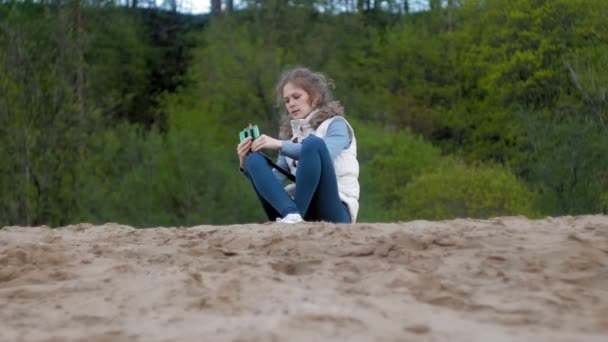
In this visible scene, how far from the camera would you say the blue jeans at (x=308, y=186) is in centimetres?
598

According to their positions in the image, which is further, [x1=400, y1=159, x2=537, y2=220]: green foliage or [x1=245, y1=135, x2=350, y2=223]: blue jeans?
[x1=400, y1=159, x2=537, y2=220]: green foliage

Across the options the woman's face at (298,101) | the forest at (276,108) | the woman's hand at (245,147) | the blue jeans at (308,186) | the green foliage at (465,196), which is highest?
the woman's face at (298,101)

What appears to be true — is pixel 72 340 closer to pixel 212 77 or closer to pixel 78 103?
pixel 78 103

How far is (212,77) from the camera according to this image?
3791 cm

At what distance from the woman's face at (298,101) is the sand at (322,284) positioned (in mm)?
1268

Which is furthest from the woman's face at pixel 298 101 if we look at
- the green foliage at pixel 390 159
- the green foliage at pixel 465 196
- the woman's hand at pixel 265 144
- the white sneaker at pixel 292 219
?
the green foliage at pixel 390 159

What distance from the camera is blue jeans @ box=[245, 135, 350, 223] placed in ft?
19.6

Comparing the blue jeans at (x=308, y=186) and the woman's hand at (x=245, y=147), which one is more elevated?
the woman's hand at (x=245, y=147)

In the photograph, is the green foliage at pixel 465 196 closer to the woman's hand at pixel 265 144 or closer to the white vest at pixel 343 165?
the white vest at pixel 343 165

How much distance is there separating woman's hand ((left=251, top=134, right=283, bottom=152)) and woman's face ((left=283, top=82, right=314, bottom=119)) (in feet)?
1.39

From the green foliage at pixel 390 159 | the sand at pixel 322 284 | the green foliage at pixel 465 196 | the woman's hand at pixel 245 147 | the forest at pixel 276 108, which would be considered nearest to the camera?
the sand at pixel 322 284

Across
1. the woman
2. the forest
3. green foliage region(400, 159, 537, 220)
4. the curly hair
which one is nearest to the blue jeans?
the woman

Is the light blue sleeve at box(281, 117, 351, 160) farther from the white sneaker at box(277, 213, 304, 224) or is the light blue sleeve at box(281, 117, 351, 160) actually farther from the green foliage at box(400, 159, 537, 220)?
the green foliage at box(400, 159, 537, 220)

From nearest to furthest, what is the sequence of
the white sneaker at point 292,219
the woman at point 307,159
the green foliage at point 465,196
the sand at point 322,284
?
the sand at point 322,284
the white sneaker at point 292,219
the woman at point 307,159
the green foliage at point 465,196
